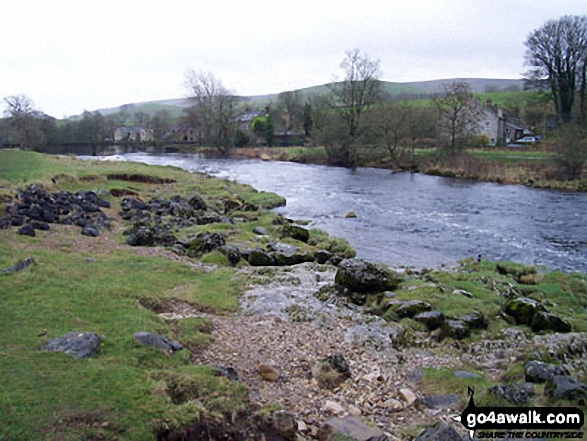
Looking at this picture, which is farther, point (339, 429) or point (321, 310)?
point (321, 310)

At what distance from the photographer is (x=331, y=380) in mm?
7840

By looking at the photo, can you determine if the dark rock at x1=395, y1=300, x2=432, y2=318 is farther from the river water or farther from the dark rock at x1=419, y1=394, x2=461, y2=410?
the river water

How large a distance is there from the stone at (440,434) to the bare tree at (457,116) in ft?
176

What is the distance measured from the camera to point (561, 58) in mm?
61219

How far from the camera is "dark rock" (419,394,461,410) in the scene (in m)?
7.34

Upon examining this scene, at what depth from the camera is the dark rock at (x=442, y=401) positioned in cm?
734

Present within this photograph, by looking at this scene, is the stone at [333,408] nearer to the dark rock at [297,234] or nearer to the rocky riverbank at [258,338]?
the rocky riverbank at [258,338]

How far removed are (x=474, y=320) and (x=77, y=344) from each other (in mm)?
8188

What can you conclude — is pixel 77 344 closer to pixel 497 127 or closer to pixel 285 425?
pixel 285 425

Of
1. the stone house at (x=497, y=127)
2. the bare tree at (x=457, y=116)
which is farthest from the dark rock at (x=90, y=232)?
the stone house at (x=497, y=127)

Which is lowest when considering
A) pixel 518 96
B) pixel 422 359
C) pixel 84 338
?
pixel 422 359

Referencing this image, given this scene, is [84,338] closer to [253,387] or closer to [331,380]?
[253,387]

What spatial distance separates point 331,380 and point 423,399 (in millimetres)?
1457

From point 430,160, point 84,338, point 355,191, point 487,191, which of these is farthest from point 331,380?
point 430,160
